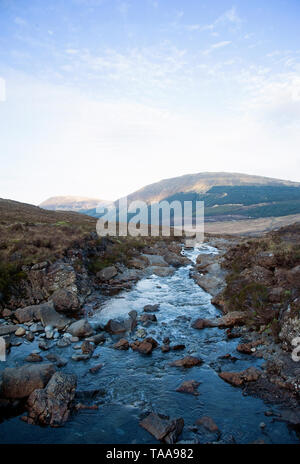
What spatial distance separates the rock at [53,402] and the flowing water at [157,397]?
8.9 inches

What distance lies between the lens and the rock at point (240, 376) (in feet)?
30.0

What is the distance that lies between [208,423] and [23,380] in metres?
5.70

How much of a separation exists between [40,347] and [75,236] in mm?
14384

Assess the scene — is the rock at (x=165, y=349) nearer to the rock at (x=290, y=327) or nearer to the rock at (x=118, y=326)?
the rock at (x=118, y=326)

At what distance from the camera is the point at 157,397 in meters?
8.55

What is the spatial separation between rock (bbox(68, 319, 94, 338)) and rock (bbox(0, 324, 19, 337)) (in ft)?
8.32

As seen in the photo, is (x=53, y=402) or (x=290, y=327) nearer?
(x=53, y=402)

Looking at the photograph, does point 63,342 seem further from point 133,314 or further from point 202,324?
point 202,324

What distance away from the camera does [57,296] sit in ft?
51.1

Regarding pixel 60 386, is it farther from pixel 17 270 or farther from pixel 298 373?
pixel 17 270

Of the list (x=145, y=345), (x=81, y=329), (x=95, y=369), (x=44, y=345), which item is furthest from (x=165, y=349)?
(x=44, y=345)

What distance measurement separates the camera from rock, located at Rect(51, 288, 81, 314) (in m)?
15.1

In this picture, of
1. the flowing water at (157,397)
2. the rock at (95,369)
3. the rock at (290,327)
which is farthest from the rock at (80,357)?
the rock at (290,327)

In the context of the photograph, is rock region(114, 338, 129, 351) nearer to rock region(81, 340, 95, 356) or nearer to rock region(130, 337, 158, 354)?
rock region(130, 337, 158, 354)
